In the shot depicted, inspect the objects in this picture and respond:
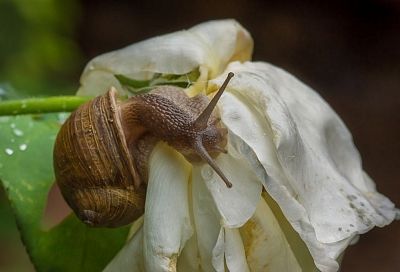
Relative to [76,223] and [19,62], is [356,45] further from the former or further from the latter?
[76,223]

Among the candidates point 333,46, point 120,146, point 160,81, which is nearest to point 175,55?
point 160,81

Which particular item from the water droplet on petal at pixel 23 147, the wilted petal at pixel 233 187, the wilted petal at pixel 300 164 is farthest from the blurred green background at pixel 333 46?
the wilted petal at pixel 233 187

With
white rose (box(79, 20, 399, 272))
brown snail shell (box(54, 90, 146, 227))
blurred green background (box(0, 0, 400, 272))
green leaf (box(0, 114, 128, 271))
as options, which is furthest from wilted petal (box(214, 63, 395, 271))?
blurred green background (box(0, 0, 400, 272))

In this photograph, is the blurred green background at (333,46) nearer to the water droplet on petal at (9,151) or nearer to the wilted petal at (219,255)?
the water droplet on petal at (9,151)

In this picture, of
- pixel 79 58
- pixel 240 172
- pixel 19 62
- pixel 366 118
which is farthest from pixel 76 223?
pixel 366 118

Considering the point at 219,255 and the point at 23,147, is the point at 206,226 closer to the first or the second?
the point at 219,255
